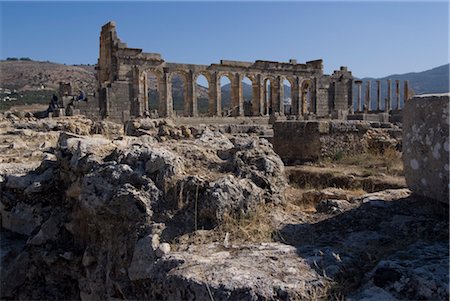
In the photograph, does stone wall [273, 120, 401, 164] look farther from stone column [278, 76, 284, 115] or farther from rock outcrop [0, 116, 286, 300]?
stone column [278, 76, 284, 115]

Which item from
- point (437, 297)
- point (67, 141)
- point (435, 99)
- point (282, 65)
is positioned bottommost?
point (437, 297)

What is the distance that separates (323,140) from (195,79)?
17.2 m

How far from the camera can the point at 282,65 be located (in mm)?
29797

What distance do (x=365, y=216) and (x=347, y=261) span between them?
979 mm

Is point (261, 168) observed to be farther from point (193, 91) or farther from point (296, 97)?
point (296, 97)

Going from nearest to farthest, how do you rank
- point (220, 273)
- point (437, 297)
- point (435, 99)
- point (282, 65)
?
point (437, 297), point (220, 273), point (435, 99), point (282, 65)

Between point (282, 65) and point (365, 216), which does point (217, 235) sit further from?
point (282, 65)

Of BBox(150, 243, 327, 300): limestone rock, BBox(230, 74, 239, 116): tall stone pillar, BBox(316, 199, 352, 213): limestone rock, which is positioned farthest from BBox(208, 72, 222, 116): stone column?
BBox(150, 243, 327, 300): limestone rock

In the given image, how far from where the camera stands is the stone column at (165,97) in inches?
984

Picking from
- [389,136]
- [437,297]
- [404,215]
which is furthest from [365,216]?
[389,136]

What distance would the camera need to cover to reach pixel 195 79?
1026 inches

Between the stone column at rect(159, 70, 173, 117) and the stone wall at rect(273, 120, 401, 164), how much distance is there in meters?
15.5

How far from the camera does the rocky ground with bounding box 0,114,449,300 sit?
2.41 meters

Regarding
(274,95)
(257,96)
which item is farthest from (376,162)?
(274,95)
